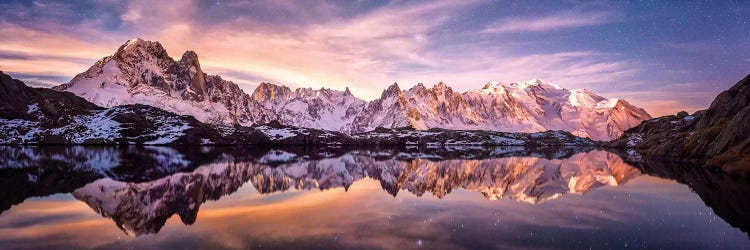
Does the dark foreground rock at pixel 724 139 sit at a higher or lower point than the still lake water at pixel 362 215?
higher

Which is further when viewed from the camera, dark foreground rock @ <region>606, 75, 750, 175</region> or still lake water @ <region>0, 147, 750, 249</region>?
dark foreground rock @ <region>606, 75, 750, 175</region>

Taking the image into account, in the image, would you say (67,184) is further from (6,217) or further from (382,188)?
(382,188)

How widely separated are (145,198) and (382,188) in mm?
25274

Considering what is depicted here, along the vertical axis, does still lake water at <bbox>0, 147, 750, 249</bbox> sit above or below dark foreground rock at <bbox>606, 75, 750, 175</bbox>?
below

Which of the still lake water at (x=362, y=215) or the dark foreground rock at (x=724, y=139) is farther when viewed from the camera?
the dark foreground rock at (x=724, y=139)

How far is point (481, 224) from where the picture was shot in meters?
30.0

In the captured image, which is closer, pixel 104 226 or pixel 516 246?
pixel 516 246

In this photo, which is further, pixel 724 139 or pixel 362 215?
pixel 724 139

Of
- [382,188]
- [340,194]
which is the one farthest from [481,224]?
[382,188]

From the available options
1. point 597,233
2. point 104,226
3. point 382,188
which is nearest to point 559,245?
point 597,233

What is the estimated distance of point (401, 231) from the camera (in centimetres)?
2745

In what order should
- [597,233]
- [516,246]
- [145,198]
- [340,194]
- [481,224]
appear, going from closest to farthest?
1. [516,246]
2. [597,233]
3. [481,224]
4. [145,198]
5. [340,194]

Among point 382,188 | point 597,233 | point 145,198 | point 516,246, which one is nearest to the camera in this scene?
point 516,246

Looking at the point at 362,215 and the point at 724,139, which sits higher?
the point at 724,139
